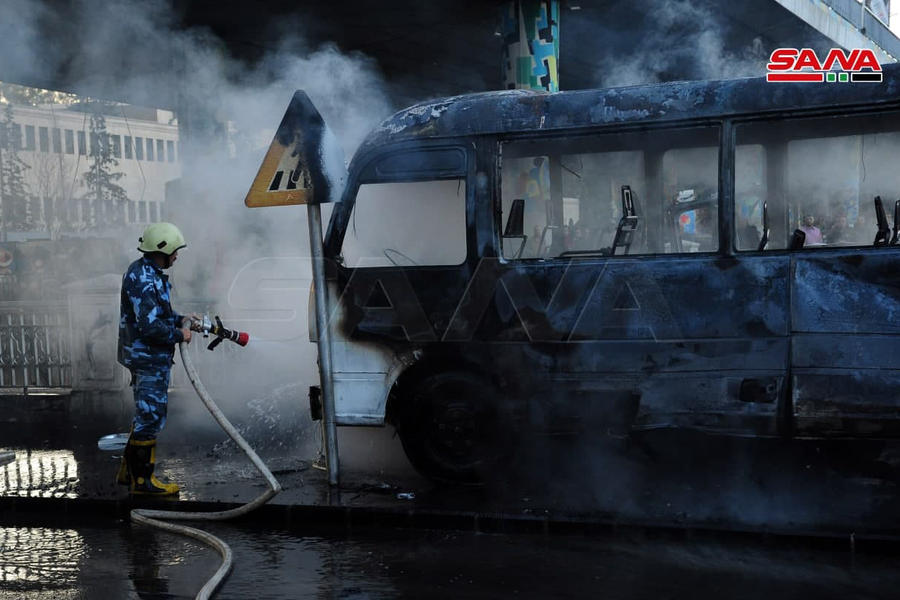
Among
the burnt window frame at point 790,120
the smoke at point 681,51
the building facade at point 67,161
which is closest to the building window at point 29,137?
the building facade at point 67,161

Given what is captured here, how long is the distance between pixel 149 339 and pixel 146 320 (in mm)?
175

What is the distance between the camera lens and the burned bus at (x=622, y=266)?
18.8 ft

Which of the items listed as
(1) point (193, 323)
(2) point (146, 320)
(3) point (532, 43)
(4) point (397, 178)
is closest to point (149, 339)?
(2) point (146, 320)

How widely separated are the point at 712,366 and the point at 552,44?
Result: 8.74 metres

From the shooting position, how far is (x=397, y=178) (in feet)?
21.4

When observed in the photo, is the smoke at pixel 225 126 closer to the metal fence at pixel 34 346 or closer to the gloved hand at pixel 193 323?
the metal fence at pixel 34 346

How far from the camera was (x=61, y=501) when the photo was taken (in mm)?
6316

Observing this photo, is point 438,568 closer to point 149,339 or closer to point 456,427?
point 456,427

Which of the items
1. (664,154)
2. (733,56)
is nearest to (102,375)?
(664,154)

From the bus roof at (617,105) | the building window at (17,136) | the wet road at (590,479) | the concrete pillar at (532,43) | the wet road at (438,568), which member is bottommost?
the wet road at (438,568)

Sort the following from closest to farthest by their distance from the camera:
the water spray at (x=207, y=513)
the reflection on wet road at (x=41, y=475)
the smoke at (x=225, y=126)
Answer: the water spray at (x=207, y=513) → the reflection on wet road at (x=41, y=475) → the smoke at (x=225, y=126)

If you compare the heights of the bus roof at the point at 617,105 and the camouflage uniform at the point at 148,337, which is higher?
the bus roof at the point at 617,105

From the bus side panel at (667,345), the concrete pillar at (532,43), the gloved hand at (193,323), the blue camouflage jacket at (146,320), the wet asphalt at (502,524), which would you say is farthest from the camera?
the concrete pillar at (532,43)

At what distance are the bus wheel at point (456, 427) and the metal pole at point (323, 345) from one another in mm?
561
